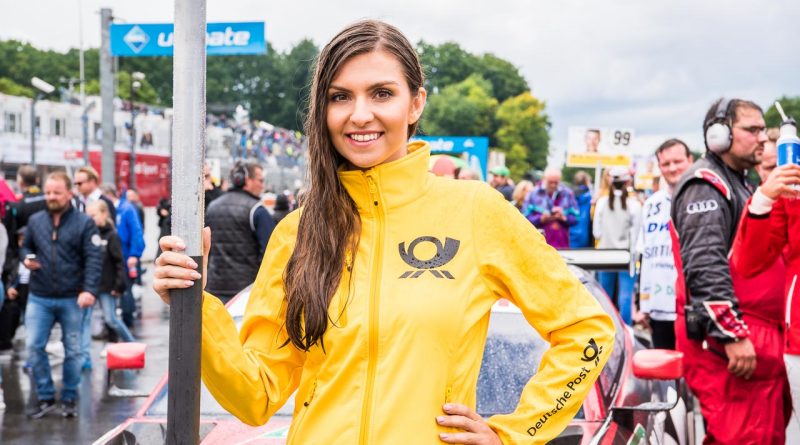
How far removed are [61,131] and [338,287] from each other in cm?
5188

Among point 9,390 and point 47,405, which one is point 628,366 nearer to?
point 47,405

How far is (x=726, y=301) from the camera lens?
4.11m

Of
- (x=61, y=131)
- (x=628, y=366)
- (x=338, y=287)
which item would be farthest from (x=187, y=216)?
(x=61, y=131)

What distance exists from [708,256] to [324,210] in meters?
2.46

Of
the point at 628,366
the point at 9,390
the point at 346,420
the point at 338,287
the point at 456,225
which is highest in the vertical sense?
the point at 456,225

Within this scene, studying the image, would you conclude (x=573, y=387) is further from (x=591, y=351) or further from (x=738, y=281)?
(x=738, y=281)

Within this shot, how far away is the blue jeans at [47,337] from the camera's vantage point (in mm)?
8078

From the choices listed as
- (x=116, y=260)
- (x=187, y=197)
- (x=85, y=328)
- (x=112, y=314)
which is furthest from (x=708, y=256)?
(x=112, y=314)

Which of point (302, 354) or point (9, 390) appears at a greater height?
point (302, 354)

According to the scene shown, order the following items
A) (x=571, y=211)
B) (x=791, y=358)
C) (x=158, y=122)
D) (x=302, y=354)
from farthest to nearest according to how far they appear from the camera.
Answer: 1. (x=158, y=122)
2. (x=571, y=211)
3. (x=791, y=358)
4. (x=302, y=354)

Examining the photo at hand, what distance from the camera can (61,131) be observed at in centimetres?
5084

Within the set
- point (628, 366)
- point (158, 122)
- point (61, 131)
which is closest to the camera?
point (628, 366)

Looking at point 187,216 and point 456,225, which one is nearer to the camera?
point 187,216

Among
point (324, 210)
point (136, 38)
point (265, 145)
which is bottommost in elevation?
point (324, 210)
